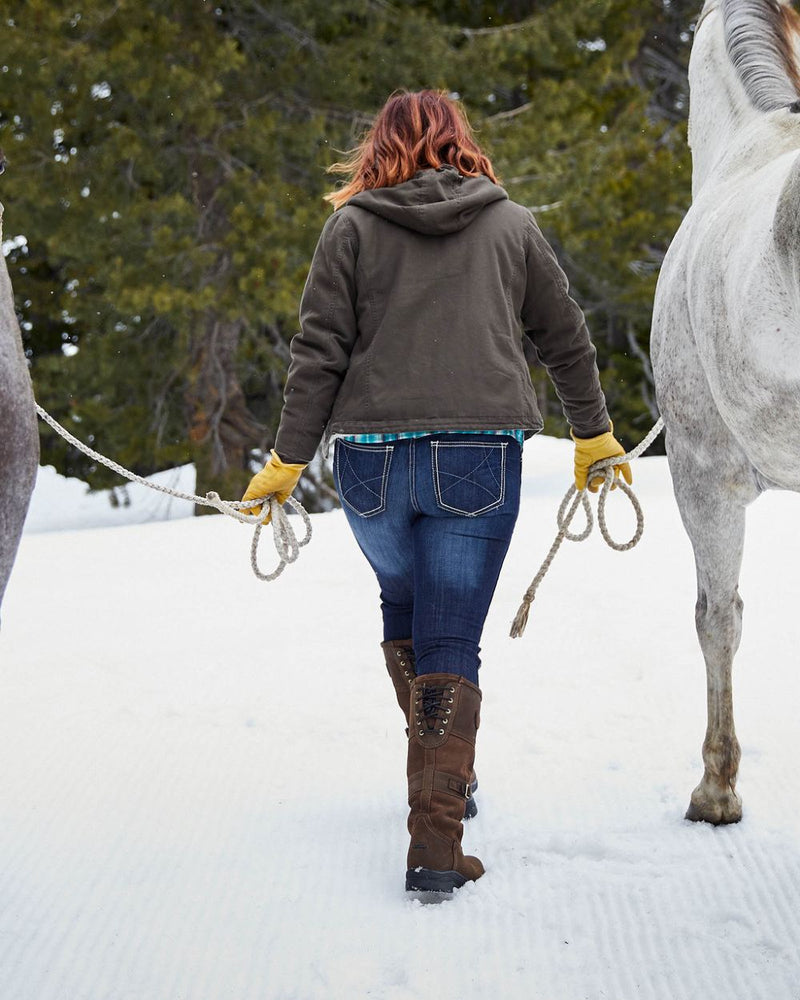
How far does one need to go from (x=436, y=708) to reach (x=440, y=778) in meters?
0.15

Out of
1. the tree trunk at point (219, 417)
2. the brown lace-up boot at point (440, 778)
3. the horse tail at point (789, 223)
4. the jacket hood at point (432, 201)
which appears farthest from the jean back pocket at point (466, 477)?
the tree trunk at point (219, 417)

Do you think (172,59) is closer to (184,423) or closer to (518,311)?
(184,423)

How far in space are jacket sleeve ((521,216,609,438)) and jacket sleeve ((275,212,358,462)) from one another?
432mm

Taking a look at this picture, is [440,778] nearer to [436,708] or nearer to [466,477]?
[436,708]

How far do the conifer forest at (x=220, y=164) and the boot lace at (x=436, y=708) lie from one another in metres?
5.27

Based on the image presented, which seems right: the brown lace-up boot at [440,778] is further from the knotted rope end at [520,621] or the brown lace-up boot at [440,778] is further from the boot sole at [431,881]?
the knotted rope end at [520,621]

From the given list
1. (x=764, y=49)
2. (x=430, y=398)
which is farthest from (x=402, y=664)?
(x=764, y=49)

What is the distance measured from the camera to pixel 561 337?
8.30 ft

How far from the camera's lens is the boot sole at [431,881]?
2.19m

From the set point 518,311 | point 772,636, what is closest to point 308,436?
point 518,311

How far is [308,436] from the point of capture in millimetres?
2402

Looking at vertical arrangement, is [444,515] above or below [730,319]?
below

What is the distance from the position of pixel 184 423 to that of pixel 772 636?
7428 mm

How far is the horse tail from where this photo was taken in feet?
5.11
